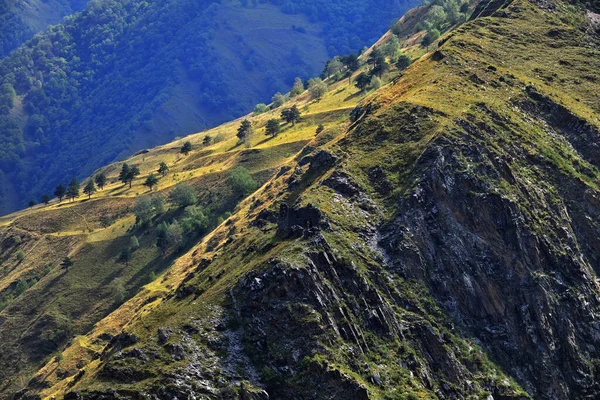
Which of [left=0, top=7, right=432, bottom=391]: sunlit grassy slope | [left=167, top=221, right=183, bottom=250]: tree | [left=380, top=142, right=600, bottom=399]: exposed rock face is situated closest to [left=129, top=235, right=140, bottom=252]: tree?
[left=0, top=7, right=432, bottom=391]: sunlit grassy slope

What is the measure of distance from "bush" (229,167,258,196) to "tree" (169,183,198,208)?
13.5m

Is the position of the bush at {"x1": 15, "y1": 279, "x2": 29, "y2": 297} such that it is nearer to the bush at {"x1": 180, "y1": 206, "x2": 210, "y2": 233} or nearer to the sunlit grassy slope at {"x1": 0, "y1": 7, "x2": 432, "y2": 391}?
the sunlit grassy slope at {"x1": 0, "y1": 7, "x2": 432, "y2": 391}

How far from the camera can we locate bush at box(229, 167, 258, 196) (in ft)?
568

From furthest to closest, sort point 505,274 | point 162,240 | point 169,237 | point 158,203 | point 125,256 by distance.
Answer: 1. point 158,203
2. point 125,256
3. point 162,240
4. point 169,237
5. point 505,274

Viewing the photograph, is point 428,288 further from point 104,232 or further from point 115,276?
point 104,232

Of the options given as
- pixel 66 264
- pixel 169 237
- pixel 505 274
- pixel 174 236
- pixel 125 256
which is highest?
pixel 505 274

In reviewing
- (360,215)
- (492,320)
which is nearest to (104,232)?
(360,215)

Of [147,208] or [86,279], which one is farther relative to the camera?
[147,208]

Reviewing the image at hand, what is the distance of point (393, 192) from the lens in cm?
9738

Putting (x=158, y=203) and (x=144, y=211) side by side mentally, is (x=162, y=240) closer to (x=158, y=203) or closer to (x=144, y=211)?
(x=144, y=211)

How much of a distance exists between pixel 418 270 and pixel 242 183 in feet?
292

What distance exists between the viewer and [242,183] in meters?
174

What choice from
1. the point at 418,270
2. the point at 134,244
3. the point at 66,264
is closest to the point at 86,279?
the point at 66,264

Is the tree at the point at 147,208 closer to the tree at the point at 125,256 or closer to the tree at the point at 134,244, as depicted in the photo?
the tree at the point at 134,244
